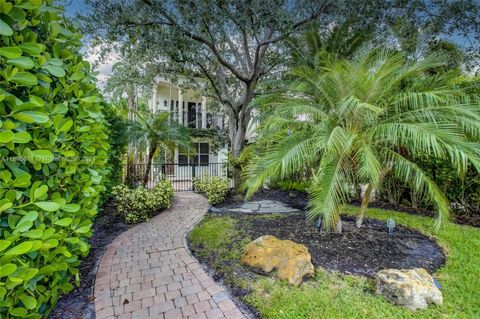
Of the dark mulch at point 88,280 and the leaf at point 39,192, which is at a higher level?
the leaf at point 39,192

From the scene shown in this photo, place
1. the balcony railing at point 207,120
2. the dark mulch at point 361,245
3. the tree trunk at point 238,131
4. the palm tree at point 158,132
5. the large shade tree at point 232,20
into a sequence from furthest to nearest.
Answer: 1. the balcony railing at point 207,120
2. the tree trunk at point 238,131
3. the palm tree at point 158,132
4. the large shade tree at point 232,20
5. the dark mulch at point 361,245

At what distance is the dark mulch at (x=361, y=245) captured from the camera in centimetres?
388

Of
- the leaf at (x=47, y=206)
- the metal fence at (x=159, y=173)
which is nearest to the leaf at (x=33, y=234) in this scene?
the leaf at (x=47, y=206)

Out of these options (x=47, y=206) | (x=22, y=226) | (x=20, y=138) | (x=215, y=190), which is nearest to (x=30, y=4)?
(x=20, y=138)

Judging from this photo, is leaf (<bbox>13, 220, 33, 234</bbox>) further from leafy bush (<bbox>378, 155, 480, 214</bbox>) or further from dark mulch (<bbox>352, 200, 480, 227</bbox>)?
dark mulch (<bbox>352, 200, 480, 227</bbox>)

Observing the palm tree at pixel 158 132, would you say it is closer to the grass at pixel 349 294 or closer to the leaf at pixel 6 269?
the grass at pixel 349 294

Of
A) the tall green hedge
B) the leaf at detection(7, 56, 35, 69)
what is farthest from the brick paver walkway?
the leaf at detection(7, 56, 35, 69)

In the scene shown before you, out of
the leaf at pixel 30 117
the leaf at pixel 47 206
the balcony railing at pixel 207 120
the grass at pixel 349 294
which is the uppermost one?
the balcony railing at pixel 207 120

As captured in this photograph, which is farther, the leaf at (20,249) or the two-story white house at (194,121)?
the two-story white house at (194,121)

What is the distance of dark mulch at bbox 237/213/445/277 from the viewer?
3875 mm

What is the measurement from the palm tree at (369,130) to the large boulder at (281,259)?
683mm

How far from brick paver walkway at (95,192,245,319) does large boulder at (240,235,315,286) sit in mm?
725

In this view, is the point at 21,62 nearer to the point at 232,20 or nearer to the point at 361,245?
the point at 361,245

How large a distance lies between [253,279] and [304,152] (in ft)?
7.26
